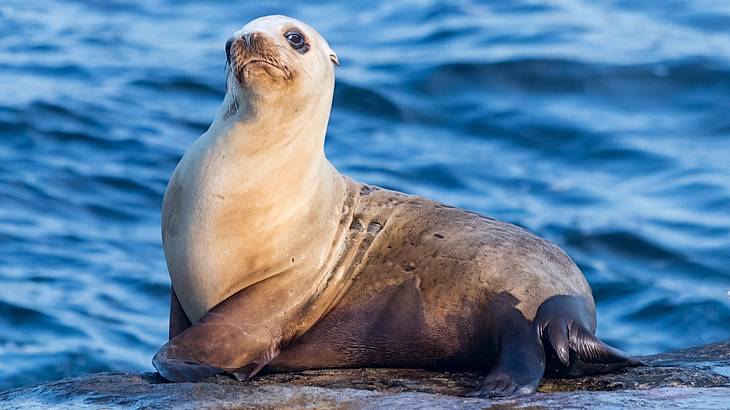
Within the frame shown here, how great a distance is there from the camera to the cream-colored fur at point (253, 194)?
7.02 meters

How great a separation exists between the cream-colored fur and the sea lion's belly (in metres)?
0.31

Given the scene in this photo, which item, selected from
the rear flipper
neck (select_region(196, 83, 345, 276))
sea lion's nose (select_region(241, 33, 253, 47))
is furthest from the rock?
sea lion's nose (select_region(241, 33, 253, 47))

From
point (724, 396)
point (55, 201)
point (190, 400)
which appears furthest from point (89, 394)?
point (55, 201)

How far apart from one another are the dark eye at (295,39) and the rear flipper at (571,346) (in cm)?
176

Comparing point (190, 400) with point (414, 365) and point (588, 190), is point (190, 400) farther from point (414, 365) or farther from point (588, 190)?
point (588, 190)

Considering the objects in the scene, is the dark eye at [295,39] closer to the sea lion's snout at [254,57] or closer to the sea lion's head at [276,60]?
the sea lion's head at [276,60]

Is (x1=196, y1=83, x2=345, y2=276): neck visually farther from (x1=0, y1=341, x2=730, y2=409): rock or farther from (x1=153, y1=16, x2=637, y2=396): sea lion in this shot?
(x1=0, y1=341, x2=730, y2=409): rock

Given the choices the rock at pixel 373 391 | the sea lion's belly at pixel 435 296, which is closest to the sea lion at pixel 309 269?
the sea lion's belly at pixel 435 296

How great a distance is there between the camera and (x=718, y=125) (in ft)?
55.0

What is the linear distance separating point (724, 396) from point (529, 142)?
1059 cm

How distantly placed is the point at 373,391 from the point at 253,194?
135 cm

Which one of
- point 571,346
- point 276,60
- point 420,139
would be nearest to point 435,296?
point 571,346

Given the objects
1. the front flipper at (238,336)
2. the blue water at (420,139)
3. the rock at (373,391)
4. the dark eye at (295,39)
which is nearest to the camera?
the rock at (373,391)

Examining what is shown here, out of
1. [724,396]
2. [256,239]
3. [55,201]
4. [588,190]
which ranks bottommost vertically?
[724,396]
